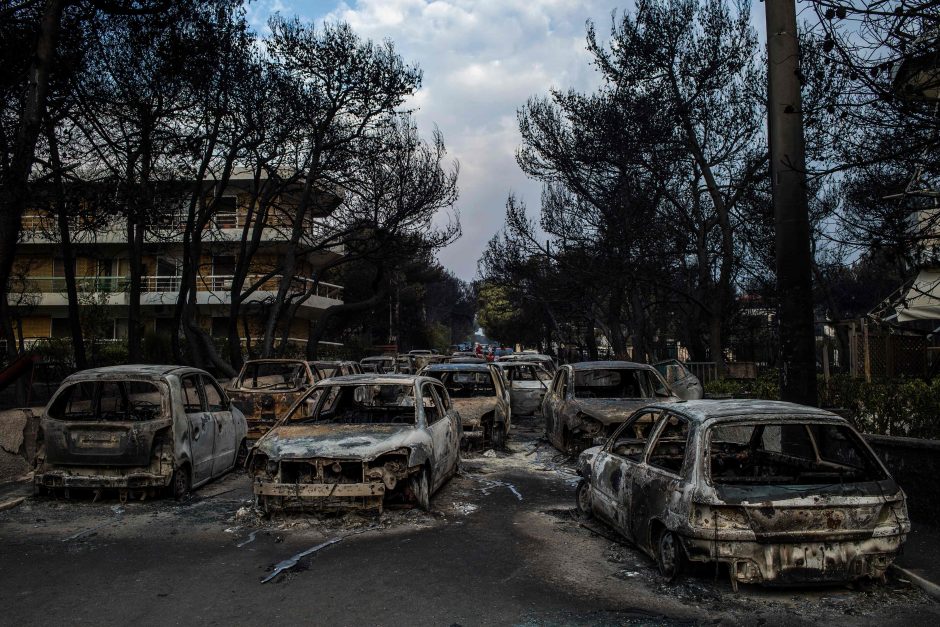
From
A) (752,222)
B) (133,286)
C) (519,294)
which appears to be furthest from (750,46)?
(519,294)

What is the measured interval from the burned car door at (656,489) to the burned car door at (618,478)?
93 millimetres

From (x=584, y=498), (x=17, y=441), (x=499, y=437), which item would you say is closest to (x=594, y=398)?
(x=499, y=437)

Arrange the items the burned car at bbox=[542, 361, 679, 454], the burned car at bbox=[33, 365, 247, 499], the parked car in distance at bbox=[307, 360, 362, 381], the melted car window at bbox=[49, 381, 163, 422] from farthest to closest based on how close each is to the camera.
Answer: the parked car in distance at bbox=[307, 360, 362, 381], the burned car at bbox=[542, 361, 679, 454], the melted car window at bbox=[49, 381, 163, 422], the burned car at bbox=[33, 365, 247, 499]

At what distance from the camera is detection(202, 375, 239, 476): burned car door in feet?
31.5

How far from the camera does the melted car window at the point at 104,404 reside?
8.54 meters

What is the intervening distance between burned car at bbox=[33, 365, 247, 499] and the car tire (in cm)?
440

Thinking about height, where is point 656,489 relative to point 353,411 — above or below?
below

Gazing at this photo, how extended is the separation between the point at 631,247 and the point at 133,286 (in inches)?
569

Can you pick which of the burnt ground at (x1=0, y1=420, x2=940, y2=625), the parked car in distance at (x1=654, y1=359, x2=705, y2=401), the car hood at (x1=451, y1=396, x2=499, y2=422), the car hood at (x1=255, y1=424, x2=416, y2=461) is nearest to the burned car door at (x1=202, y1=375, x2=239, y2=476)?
the burnt ground at (x1=0, y1=420, x2=940, y2=625)

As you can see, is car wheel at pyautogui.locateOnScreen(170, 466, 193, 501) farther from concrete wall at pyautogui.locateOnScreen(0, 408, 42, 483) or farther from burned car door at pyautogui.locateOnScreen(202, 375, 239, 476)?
concrete wall at pyautogui.locateOnScreen(0, 408, 42, 483)

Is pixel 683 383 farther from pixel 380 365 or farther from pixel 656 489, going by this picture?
pixel 380 365

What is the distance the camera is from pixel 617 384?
13.6 metres

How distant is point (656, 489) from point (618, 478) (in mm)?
874

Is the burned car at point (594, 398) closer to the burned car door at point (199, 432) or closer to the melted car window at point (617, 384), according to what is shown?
the melted car window at point (617, 384)
